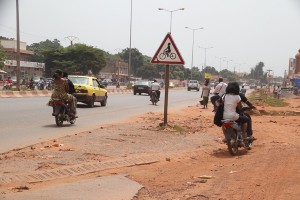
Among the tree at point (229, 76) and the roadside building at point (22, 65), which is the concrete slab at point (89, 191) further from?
the tree at point (229, 76)

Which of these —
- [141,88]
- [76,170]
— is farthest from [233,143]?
[141,88]

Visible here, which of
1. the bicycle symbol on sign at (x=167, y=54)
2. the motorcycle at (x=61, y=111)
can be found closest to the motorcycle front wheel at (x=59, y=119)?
the motorcycle at (x=61, y=111)

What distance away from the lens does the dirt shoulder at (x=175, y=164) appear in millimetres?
5754

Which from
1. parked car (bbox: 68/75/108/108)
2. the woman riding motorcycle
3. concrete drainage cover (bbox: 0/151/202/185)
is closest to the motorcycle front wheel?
concrete drainage cover (bbox: 0/151/202/185)

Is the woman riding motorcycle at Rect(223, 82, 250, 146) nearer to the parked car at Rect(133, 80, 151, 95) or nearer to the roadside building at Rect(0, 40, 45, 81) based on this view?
the parked car at Rect(133, 80, 151, 95)

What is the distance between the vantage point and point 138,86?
4406 centimetres

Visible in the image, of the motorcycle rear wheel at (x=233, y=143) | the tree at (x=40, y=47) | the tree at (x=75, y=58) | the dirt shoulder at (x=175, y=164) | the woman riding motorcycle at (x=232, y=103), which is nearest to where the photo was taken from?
the dirt shoulder at (x=175, y=164)

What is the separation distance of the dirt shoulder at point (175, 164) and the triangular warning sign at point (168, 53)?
2.15 meters

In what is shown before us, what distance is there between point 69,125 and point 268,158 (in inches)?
302

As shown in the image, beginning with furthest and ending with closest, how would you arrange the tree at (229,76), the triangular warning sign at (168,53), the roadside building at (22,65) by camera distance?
1. the tree at (229,76)
2. the roadside building at (22,65)
3. the triangular warning sign at (168,53)

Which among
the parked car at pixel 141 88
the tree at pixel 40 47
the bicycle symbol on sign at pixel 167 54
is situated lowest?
the parked car at pixel 141 88

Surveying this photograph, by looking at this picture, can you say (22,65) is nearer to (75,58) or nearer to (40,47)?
(75,58)

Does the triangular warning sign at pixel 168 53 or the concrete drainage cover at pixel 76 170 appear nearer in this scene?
the concrete drainage cover at pixel 76 170

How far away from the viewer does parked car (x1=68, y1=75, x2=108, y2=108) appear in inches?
863
